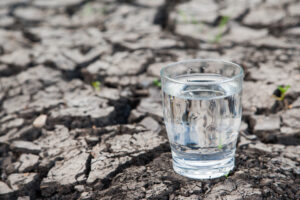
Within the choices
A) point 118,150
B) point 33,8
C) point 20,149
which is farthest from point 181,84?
point 33,8

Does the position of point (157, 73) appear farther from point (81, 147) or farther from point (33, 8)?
point (33, 8)

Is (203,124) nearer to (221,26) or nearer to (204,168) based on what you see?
(204,168)

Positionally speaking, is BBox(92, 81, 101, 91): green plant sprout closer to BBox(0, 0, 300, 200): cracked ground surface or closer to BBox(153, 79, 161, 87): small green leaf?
BBox(0, 0, 300, 200): cracked ground surface

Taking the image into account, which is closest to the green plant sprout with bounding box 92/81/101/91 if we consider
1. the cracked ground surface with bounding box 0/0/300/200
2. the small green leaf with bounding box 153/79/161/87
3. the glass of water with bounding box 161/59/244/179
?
the cracked ground surface with bounding box 0/0/300/200

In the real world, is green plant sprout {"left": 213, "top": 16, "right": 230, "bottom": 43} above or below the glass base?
above

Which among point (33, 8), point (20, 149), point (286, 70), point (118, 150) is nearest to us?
point (118, 150)

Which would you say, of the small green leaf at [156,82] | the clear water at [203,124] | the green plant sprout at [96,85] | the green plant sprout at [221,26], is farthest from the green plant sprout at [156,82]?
the clear water at [203,124]

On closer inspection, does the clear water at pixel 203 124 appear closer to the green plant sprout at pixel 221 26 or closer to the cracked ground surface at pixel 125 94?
the cracked ground surface at pixel 125 94

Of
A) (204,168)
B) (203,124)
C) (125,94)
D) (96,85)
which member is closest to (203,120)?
(203,124)
